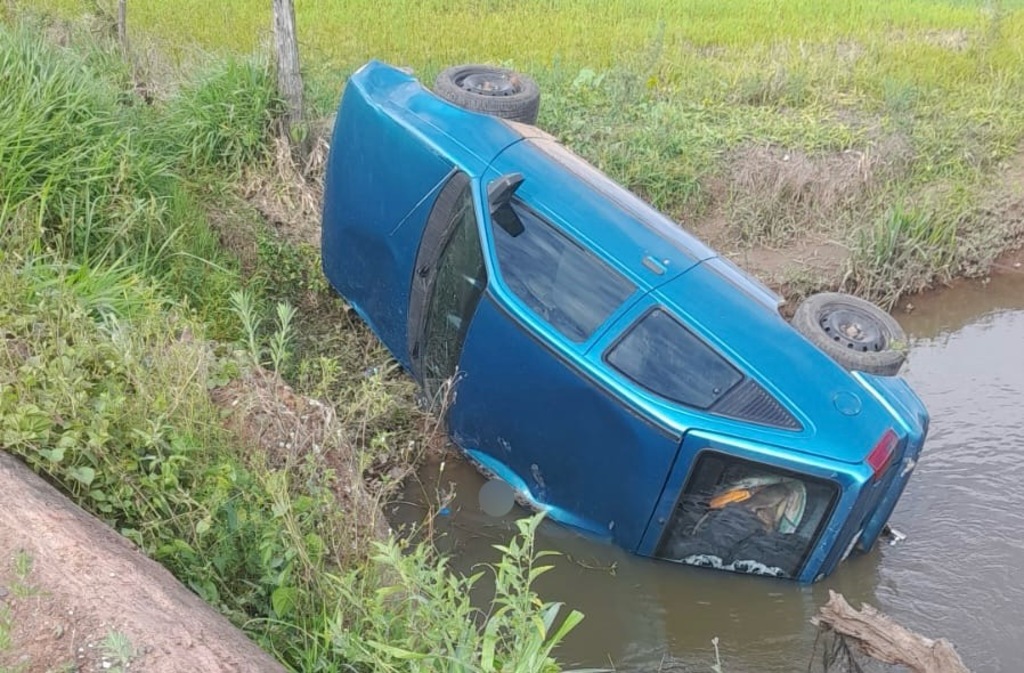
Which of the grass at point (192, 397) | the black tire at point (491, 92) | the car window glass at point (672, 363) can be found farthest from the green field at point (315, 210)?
the black tire at point (491, 92)

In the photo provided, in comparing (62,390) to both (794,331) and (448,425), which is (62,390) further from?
(794,331)

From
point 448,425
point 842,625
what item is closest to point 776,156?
point 448,425

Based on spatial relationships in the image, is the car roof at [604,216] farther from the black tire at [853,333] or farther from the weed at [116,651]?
the weed at [116,651]

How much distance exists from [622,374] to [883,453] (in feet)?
3.79

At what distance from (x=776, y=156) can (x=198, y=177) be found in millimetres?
4388

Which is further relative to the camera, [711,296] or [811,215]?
[811,215]

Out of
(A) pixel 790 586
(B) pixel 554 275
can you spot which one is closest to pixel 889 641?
(A) pixel 790 586

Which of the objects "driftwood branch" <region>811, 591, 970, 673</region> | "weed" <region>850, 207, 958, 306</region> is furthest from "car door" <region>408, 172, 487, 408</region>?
"weed" <region>850, 207, 958, 306</region>

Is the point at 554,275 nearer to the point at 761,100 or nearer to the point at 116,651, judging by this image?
the point at 116,651

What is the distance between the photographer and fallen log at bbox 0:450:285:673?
2389 millimetres

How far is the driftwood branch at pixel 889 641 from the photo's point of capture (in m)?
3.46

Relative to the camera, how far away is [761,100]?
8758mm

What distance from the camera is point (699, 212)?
7.61m

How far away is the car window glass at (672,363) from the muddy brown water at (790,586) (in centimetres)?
95
